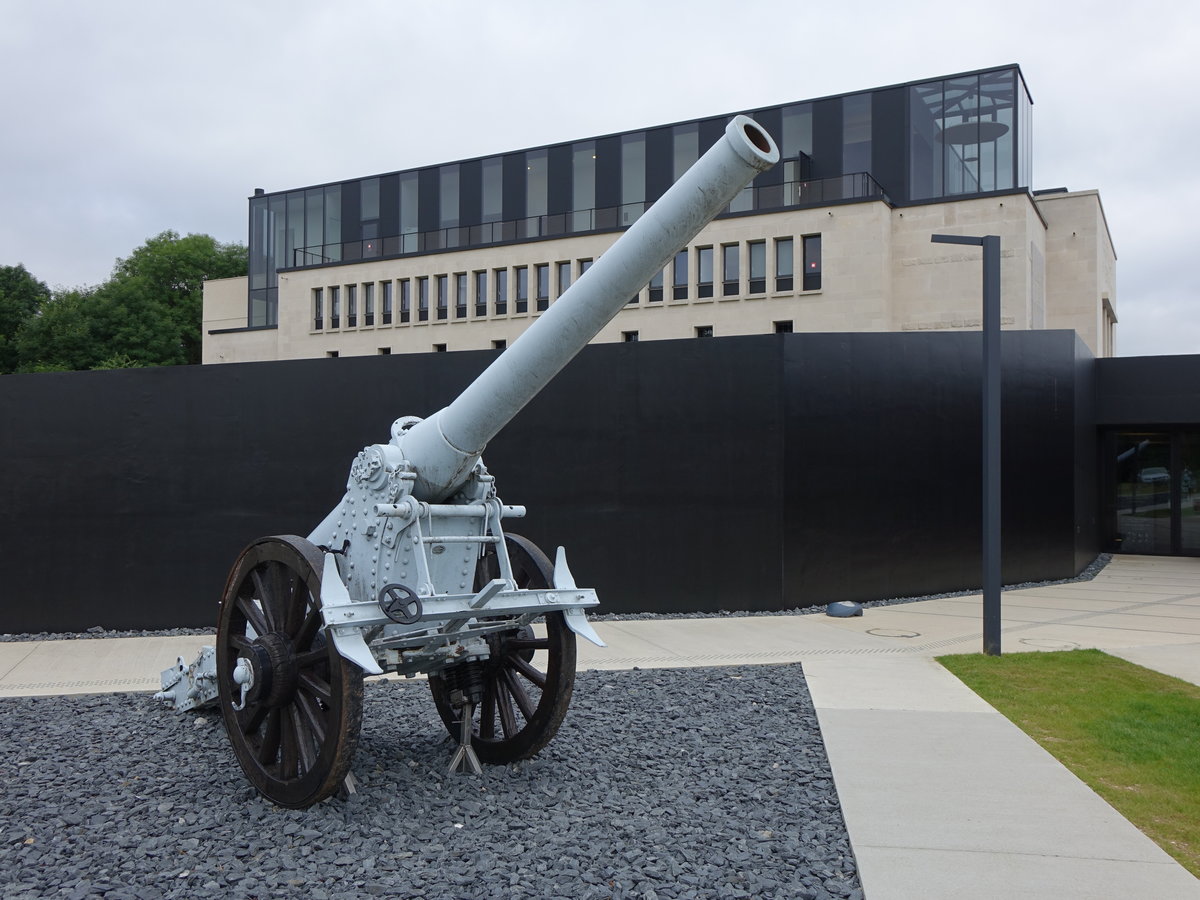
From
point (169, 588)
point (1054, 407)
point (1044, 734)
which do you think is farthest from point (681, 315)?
point (1044, 734)

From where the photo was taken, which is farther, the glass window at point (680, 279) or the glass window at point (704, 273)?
the glass window at point (680, 279)

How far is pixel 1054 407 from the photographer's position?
46.9ft

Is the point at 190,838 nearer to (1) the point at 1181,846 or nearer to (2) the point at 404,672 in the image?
Answer: (2) the point at 404,672

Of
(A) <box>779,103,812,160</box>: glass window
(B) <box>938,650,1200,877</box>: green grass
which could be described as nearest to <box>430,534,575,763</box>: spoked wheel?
(B) <box>938,650,1200,877</box>: green grass

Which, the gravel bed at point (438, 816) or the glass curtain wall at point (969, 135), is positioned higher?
the glass curtain wall at point (969, 135)

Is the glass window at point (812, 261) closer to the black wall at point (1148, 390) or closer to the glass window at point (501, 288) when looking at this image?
the glass window at point (501, 288)

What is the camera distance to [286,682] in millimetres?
5008

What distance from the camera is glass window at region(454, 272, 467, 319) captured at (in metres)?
39.6

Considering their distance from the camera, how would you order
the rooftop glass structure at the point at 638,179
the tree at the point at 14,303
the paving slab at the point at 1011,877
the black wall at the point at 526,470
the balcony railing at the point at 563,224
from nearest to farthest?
the paving slab at the point at 1011,877
the black wall at the point at 526,470
the rooftop glass structure at the point at 638,179
the balcony railing at the point at 563,224
the tree at the point at 14,303

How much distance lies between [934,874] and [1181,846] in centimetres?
128

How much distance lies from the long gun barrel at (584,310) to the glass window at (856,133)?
29.7 metres

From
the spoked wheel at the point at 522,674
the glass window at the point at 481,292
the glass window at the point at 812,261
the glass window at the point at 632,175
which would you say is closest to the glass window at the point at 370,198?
the glass window at the point at 481,292

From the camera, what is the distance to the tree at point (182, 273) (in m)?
57.1

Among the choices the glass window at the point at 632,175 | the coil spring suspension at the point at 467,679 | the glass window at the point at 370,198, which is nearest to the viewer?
the coil spring suspension at the point at 467,679
